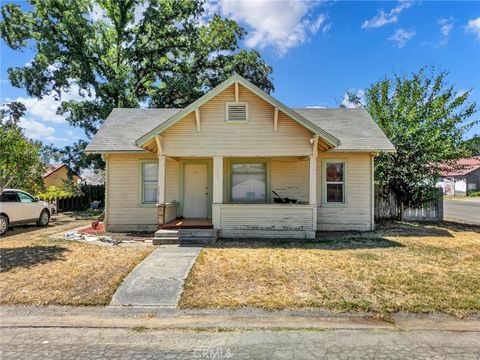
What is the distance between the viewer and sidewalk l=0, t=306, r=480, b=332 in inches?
190

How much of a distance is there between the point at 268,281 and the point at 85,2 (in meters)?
25.0

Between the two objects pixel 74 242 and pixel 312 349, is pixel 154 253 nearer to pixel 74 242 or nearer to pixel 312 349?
pixel 74 242

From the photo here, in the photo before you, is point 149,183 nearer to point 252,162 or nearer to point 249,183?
point 249,183

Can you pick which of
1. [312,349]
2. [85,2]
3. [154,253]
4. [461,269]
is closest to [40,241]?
[154,253]

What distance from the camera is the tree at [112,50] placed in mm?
22172

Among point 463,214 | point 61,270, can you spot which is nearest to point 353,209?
point 61,270

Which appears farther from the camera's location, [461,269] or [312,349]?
[461,269]

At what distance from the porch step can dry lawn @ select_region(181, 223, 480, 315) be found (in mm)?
668

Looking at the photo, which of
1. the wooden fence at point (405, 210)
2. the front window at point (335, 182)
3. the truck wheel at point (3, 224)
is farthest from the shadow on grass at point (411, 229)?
the truck wheel at point (3, 224)

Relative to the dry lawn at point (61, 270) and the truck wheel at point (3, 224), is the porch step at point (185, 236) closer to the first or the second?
the dry lawn at point (61, 270)

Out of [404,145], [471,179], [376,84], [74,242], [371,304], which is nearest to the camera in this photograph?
[371,304]

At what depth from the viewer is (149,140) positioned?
11.0 metres

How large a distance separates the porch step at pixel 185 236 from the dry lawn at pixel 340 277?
668 millimetres

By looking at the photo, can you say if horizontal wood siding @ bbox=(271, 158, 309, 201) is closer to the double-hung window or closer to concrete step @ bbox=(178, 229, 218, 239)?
the double-hung window
